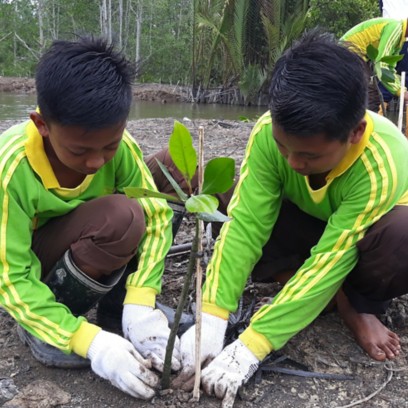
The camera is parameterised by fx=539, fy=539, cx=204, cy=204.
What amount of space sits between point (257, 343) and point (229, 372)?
0.11m

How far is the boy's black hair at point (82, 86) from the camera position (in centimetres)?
133

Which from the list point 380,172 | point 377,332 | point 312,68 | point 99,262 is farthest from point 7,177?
point 377,332

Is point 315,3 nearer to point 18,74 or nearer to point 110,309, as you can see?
point 110,309

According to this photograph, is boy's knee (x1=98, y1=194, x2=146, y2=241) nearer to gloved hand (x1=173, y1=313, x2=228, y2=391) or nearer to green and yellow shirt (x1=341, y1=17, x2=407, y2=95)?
gloved hand (x1=173, y1=313, x2=228, y2=391)

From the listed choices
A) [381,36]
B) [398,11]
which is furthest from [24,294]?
[398,11]

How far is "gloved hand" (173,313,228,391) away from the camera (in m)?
1.43

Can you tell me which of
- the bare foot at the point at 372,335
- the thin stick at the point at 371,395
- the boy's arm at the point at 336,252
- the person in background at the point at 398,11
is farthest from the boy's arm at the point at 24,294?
the person in background at the point at 398,11

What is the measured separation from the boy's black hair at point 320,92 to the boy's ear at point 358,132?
0.08 feet

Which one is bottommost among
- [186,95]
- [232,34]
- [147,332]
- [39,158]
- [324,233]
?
[186,95]

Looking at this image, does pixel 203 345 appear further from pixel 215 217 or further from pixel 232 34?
pixel 232 34

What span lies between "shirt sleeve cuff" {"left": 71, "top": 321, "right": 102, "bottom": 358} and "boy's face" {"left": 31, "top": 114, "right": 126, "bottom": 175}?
16.3 inches

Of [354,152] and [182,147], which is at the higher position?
[182,147]

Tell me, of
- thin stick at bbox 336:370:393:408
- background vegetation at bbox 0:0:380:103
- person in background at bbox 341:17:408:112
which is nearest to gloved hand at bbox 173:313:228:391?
thin stick at bbox 336:370:393:408

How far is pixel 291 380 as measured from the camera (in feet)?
4.90
